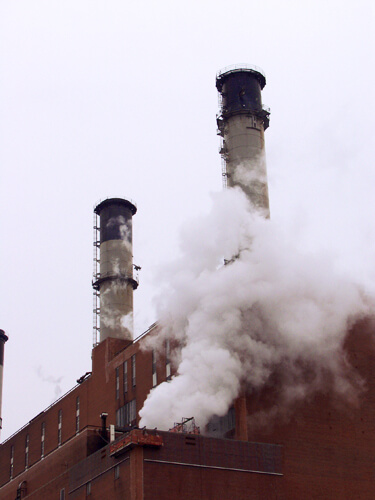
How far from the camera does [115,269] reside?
67.2m

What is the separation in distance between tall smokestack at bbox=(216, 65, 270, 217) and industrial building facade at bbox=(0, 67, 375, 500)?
0.07 m

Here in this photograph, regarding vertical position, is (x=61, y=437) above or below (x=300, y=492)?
above

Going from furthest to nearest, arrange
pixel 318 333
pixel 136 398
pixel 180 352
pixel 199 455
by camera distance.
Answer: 1. pixel 136 398
2. pixel 180 352
3. pixel 318 333
4. pixel 199 455

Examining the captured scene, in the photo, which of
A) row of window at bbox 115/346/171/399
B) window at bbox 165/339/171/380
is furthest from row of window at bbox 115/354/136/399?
window at bbox 165/339/171/380

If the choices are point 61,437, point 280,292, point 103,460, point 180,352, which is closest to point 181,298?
point 180,352

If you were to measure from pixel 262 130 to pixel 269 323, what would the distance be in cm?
1489

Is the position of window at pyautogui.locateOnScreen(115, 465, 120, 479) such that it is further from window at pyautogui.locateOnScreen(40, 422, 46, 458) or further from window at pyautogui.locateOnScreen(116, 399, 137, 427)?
window at pyautogui.locateOnScreen(40, 422, 46, 458)

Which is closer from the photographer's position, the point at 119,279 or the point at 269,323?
the point at 269,323

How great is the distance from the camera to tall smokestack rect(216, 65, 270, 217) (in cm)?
5100

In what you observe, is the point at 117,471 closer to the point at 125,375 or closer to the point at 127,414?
the point at 127,414

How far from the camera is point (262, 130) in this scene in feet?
177

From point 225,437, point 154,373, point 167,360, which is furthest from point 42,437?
point 225,437

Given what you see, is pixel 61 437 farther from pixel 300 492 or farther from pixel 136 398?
pixel 300 492

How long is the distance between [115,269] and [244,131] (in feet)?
64.0
